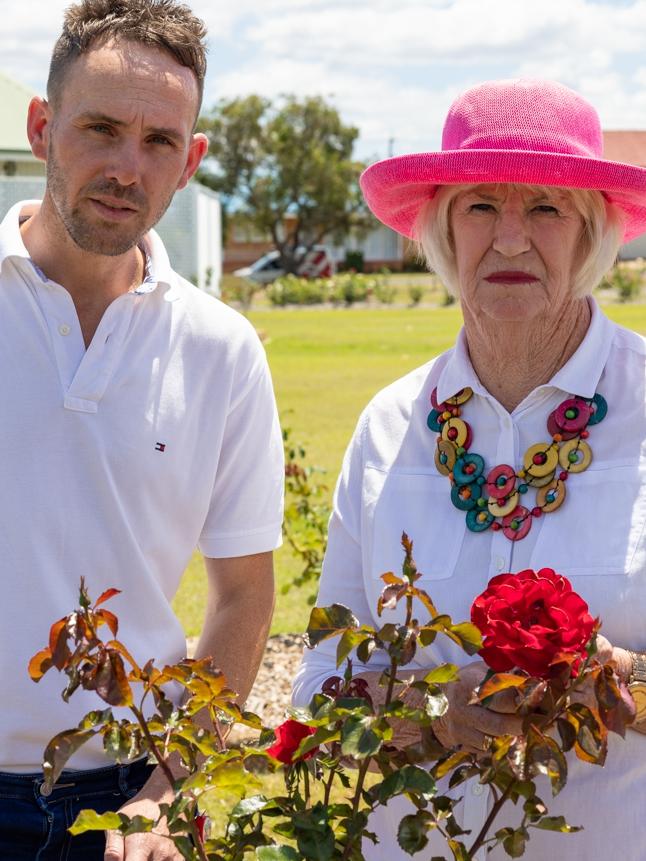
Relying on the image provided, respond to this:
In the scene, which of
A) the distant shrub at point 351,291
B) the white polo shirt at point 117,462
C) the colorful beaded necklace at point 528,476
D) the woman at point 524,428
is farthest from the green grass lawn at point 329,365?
the colorful beaded necklace at point 528,476

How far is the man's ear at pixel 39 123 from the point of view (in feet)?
8.15

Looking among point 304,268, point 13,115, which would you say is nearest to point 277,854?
point 13,115

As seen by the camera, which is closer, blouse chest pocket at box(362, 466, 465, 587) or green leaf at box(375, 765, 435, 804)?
green leaf at box(375, 765, 435, 804)

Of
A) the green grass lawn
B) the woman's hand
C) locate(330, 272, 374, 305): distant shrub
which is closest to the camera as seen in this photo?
the woman's hand

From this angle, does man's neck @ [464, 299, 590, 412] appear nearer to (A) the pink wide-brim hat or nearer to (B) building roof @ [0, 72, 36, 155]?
(A) the pink wide-brim hat

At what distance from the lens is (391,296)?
1469 inches

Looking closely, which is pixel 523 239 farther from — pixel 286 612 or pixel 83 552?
pixel 286 612

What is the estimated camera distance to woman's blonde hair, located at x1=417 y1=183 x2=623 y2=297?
2381mm

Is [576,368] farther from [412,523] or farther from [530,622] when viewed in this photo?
[530,622]

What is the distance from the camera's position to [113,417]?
2391 millimetres

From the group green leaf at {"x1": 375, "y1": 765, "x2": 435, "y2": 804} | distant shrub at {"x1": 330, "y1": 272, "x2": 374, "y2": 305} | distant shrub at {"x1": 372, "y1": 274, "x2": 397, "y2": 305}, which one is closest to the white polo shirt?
green leaf at {"x1": 375, "y1": 765, "x2": 435, "y2": 804}

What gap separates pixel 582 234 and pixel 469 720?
1016mm

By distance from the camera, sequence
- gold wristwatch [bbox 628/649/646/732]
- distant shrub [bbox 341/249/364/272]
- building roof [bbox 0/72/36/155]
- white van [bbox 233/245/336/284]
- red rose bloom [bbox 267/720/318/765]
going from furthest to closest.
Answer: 1. distant shrub [bbox 341/249/364/272]
2. white van [bbox 233/245/336/284]
3. building roof [bbox 0/72/36/155]
4. gold wristwatch [bbox 628/649/646/732]
5. red rose bloom [bbox 267/720/318/765]

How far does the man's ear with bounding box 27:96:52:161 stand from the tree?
186 feet
